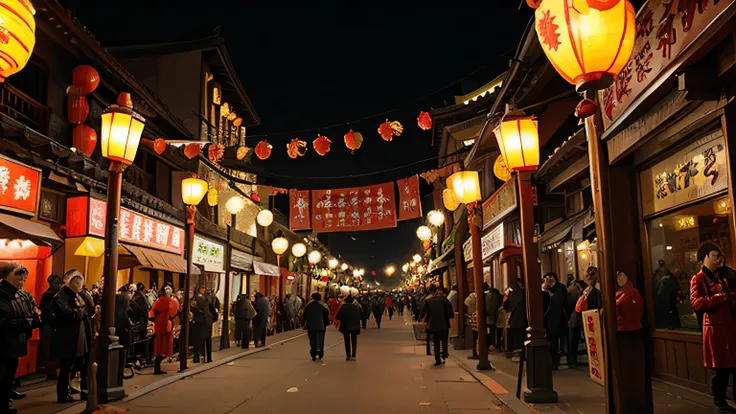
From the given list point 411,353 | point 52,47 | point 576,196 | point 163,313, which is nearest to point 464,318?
point 411,353

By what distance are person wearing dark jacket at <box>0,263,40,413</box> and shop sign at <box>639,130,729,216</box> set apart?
10.3m

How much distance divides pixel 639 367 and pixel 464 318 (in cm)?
1443

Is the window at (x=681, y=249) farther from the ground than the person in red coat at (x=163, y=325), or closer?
farther from the ground

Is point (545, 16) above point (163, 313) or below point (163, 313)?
above

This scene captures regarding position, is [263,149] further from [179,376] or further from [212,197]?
[179,376]

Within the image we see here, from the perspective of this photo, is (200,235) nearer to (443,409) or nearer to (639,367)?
(443,409)

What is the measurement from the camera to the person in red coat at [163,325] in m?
14.2

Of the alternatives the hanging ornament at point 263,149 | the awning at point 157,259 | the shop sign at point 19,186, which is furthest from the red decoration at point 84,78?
the hanging ornament at point 263,149

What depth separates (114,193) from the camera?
10.5 metres

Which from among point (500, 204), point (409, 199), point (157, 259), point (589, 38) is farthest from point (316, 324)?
point (589, 38)

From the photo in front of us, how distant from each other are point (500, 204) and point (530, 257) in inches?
467

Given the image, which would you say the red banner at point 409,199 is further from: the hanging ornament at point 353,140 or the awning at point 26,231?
the awning at point 26,231

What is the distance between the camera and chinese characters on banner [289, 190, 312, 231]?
1112 inches

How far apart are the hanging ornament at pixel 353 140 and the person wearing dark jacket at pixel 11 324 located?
1280cm
